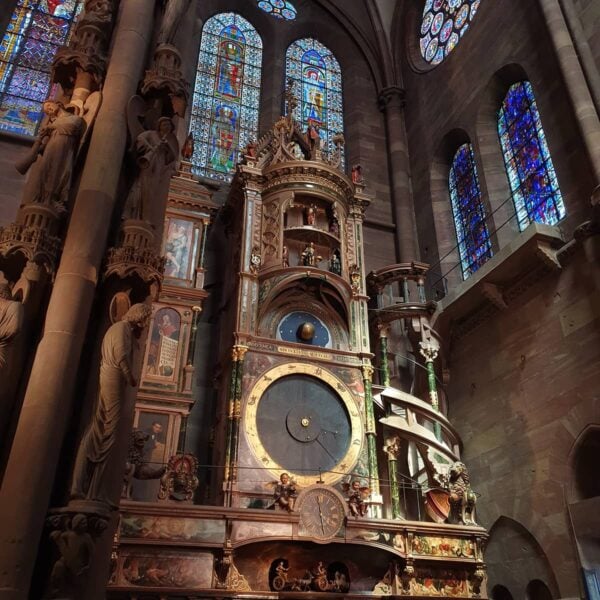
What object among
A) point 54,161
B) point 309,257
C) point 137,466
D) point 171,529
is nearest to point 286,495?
point 171,529

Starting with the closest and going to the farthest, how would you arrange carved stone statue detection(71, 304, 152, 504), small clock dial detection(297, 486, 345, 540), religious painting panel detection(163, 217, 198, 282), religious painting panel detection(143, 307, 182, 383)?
carved stone statue detection(71, 304, 152, 504) → small clock dial detection(297, 486, 345, 540) → religious painting panel detection(143, 307, 182, 383) → religious painting panel detection(163, 217, 198, 282)

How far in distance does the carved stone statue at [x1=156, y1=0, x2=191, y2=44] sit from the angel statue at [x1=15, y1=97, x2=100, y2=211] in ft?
3.81

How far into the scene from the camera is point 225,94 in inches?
595

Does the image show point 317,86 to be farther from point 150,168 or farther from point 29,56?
point 150,168

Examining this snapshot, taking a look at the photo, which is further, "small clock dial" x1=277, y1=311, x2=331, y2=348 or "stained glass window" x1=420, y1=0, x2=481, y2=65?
"stained glass window" x1=420, y1=0, x2=481, y2=65

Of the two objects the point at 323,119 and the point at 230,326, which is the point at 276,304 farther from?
the point at 323,119

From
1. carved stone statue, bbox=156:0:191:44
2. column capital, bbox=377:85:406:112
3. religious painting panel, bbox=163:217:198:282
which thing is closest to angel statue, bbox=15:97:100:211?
carved stone statue, bbox=156:0:191:44

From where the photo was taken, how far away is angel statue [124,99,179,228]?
14.9ft

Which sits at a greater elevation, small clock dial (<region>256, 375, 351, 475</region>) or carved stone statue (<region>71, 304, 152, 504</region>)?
small clock dial (<region>256, 375, 351, 475</region>)

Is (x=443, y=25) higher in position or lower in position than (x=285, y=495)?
higher

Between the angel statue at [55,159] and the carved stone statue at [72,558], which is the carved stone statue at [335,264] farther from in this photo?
the carved stone statue at [72,558]

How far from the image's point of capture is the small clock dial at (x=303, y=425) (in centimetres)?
873

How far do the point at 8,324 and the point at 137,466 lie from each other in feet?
14.7

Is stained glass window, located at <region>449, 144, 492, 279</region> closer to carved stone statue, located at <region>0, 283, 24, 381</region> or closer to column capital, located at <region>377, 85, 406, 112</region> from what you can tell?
column capital, located at <region>377, 85, 406, 112</region>
